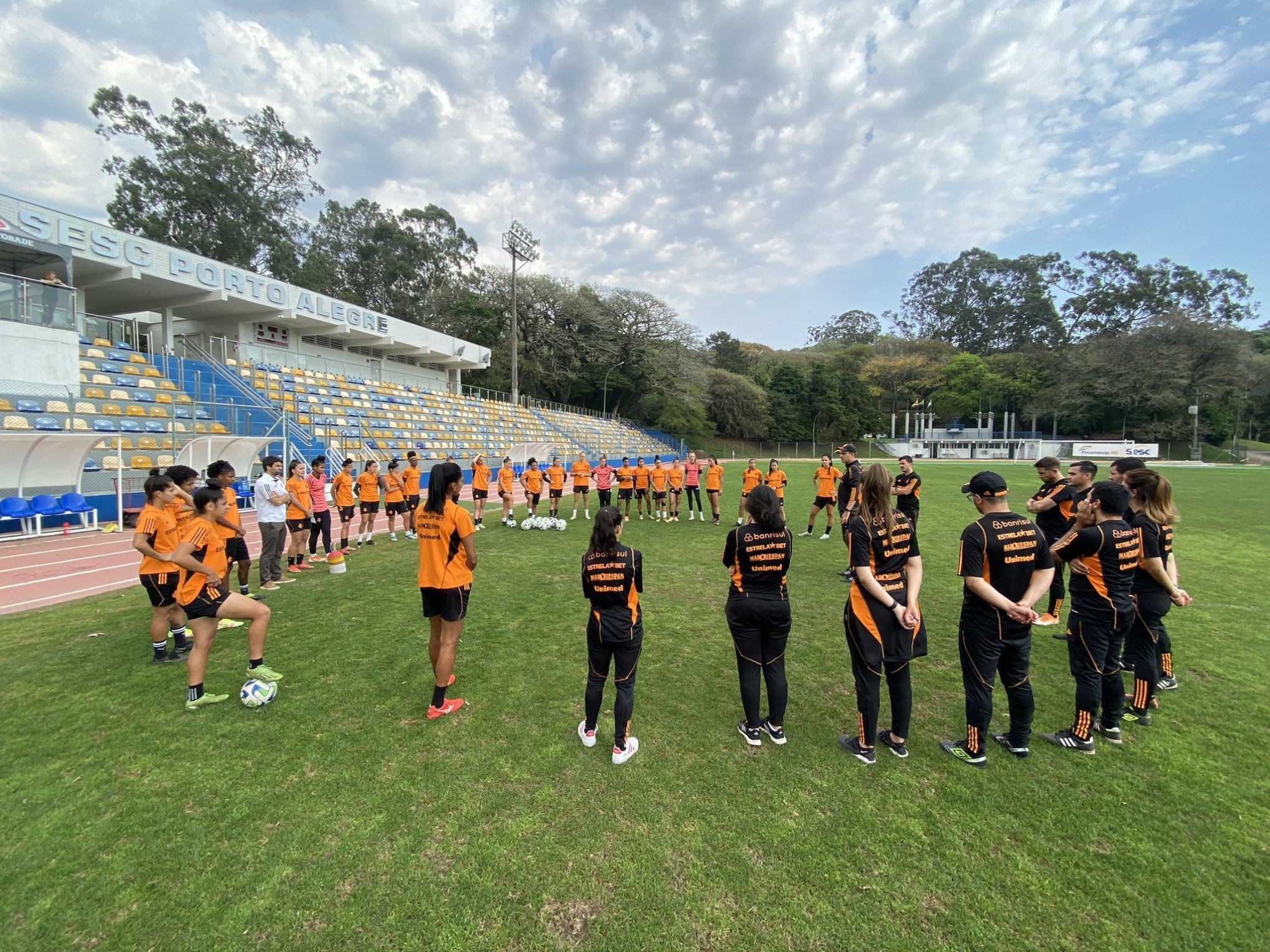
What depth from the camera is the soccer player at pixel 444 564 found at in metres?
3.66

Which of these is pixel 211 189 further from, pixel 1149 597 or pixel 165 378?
pixel 1149 597

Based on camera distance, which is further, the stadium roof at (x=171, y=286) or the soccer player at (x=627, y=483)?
the stadium roof at (x=171, y=286)

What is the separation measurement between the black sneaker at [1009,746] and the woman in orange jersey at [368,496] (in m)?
9.42

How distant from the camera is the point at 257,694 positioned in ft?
12.9

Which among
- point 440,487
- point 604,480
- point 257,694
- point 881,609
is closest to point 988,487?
point 881,609

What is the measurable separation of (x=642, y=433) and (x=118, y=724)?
44.5m

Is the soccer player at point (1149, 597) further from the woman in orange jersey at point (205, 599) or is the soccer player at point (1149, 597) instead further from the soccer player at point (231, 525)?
the soccer player at point (231, 525)

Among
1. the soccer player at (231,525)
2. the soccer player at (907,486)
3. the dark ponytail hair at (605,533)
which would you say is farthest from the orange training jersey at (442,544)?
the soccer player at (907,486)

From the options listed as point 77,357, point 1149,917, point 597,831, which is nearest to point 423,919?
point 597,831

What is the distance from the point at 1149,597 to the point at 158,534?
7701 millimetres

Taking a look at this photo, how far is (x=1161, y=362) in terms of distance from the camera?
A: 49.0m

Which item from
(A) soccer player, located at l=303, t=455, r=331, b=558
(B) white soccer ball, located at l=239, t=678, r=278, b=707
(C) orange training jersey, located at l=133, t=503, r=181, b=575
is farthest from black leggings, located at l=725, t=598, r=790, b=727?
(A) soccer player, located at l=303, t=455, r=331, b=558

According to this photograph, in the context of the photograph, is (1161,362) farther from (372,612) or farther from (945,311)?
(372,612)

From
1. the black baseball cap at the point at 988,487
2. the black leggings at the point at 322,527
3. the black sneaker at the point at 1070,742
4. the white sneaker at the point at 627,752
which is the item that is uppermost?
the black baseball cap at the point at 988,487
